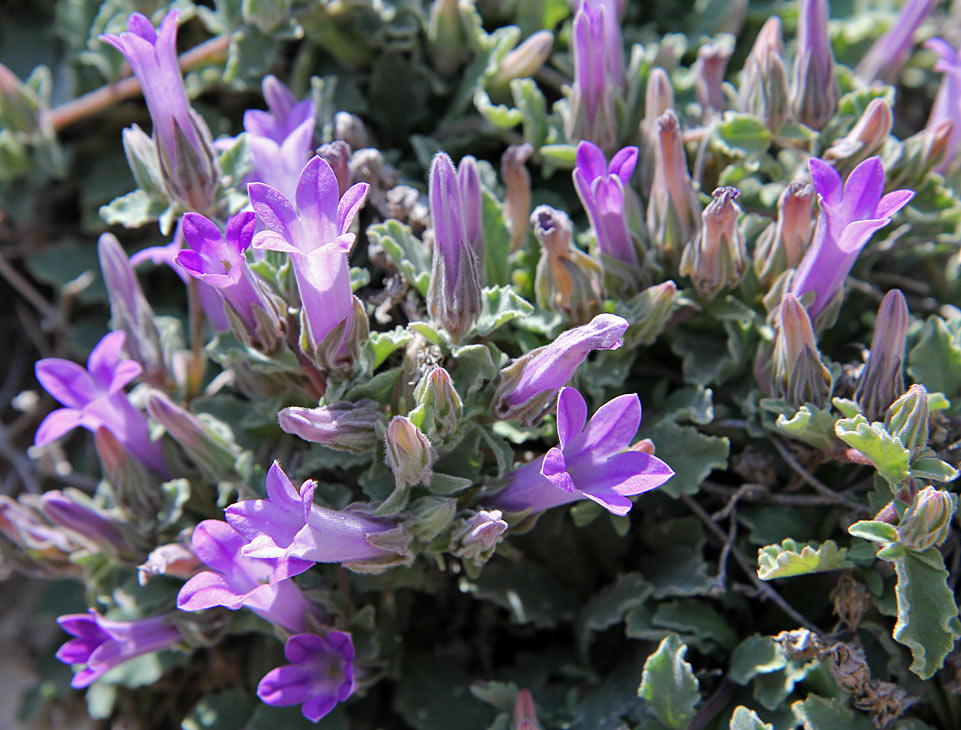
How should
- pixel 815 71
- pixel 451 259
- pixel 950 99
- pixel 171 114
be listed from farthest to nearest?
pixel 950 99, pixel 815 71, pixel 171 114, pixel 451 259

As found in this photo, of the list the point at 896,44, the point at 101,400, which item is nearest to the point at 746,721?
the point at 101,400

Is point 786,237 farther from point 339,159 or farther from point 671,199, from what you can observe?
point 339,159

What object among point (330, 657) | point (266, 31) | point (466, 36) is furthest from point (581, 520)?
point (266, 31)

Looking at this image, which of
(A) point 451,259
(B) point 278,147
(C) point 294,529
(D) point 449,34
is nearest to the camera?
(C) point 294,529

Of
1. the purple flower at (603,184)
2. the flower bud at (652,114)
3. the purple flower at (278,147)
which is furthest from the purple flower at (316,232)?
the flower bud at (652,114)

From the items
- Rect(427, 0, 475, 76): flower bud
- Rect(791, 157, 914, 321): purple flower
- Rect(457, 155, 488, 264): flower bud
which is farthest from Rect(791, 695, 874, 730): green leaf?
Rect(427, 0, 475, 76): flower bud

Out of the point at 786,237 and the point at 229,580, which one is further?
the point at 786,237

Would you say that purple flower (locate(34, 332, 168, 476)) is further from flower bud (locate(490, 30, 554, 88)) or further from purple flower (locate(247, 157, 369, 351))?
flower bud (locate(490, 30, 554, 88))
